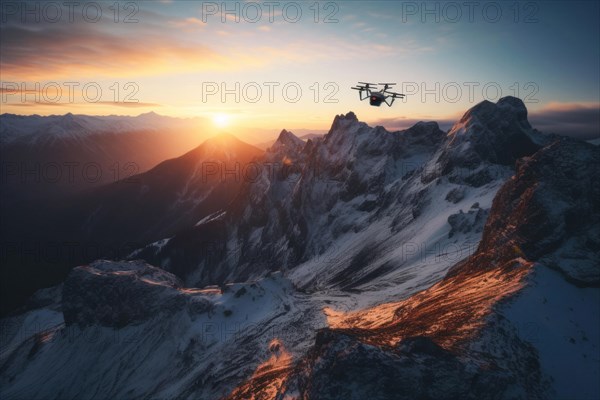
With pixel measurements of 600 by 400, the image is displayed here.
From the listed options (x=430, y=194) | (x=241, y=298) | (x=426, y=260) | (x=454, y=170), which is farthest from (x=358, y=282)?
(x=454, y=170)

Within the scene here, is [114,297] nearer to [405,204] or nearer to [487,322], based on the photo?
[405,204]

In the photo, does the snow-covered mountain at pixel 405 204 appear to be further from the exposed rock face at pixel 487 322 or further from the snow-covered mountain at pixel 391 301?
the exposed rock face at pixel 487 322

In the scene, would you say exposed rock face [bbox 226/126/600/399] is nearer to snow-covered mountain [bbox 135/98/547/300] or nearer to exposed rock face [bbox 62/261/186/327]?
snow-covered mountain [bbox 135/98/547/300]

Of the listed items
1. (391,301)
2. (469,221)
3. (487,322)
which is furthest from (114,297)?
(487,322)

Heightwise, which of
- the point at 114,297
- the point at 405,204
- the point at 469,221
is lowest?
the point at 114,297

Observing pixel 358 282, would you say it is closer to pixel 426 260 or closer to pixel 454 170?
pixel 426 260
